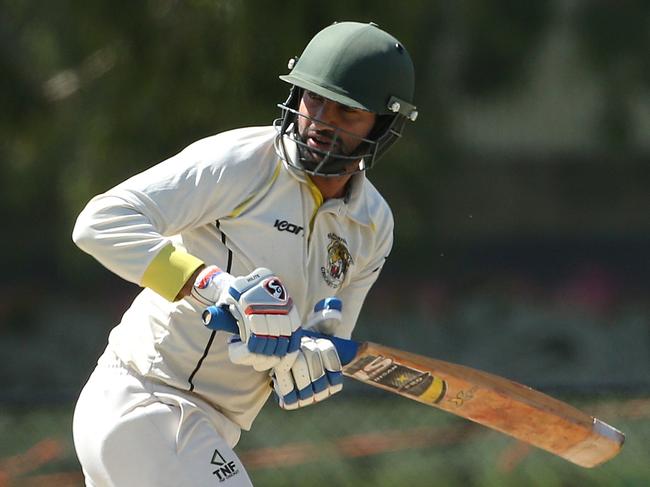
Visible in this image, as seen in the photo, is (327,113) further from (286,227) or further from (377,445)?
(377,445)

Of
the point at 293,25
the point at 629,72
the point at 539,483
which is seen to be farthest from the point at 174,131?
the point at 629,72

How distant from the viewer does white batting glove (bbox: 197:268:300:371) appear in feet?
8.77

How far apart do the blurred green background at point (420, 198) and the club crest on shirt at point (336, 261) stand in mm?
2539

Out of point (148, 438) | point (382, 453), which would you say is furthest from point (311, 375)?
point (382, 453)

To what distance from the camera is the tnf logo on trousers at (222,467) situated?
2.83 meters

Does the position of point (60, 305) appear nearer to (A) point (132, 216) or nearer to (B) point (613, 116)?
(B) point (613, 116)

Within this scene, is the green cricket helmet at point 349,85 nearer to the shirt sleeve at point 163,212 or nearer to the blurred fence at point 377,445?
the shirt sleeve at point 163,212

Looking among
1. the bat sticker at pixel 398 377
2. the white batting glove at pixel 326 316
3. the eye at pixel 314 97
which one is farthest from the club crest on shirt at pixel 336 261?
the eye at pixel 314 97

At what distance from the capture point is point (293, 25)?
241 inches

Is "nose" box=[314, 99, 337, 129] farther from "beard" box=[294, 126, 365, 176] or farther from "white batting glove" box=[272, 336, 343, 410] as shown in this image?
"white batting glove" box=[272, 336, 343, 410]

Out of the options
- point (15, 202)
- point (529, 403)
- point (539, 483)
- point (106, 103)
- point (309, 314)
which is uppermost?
point (309, 314)

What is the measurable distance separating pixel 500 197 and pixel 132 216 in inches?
315

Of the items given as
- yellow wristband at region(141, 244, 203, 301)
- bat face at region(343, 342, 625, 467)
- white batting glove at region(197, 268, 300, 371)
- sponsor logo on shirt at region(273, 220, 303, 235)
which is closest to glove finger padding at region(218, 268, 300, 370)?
white batting glove at region(197, 268, 300, 371)

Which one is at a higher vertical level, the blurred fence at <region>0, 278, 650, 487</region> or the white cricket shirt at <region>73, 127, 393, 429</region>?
the white cricket shirt at <region>73, 127, 393, 429</region>
